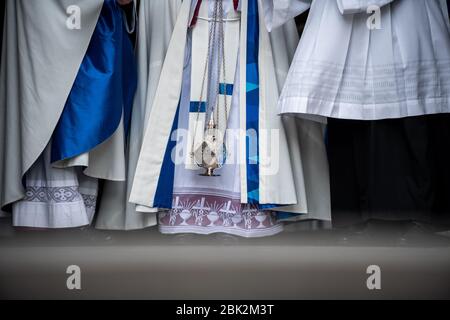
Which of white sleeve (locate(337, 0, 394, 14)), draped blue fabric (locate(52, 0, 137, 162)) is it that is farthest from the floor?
white sleeve (locate(337, 0, 394, 14))

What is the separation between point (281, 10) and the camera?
7.57ft

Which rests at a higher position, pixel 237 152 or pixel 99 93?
pixel 99 93

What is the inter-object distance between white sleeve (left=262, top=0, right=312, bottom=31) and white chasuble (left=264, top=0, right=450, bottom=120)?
12 cm

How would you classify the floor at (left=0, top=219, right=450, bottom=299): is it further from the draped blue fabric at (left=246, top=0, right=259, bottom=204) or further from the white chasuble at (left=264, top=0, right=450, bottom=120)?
the white chasuble at (left=264, top=0, right=450, bottom=120)

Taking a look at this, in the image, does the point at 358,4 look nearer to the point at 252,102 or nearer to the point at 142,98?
the point at 252,102

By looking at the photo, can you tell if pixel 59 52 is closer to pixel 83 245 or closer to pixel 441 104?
pixel 83 245

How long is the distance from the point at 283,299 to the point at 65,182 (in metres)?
0.95

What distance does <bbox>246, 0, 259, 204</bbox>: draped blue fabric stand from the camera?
7.61ft

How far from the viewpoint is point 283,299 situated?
199 centimetres

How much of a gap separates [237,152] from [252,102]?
216 mm

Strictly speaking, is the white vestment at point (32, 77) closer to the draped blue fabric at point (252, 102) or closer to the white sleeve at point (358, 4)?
the draped blue fabric at point (252, 102)

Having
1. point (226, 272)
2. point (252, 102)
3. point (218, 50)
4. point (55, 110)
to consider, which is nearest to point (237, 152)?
point (252, 102)

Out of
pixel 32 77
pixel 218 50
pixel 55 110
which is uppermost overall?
pixel 218 50

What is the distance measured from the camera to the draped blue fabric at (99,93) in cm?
222
